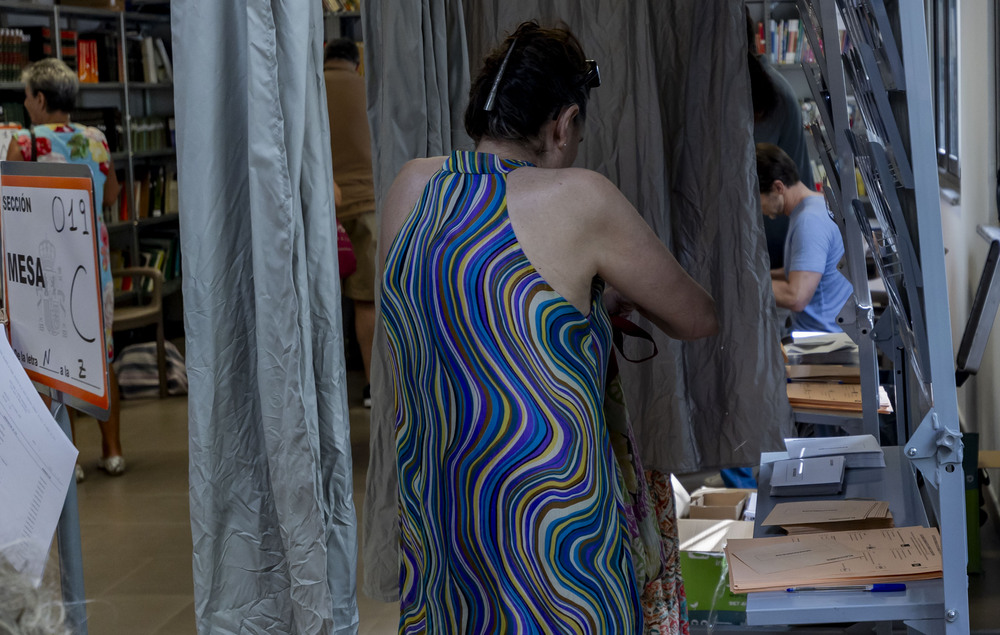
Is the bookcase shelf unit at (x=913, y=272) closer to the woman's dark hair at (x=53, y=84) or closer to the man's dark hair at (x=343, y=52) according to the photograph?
the man's dark hair at (x=343, y=52)

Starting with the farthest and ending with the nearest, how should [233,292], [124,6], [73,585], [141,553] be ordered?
[124,6]
[141,553]
[73,585]
[233,292]

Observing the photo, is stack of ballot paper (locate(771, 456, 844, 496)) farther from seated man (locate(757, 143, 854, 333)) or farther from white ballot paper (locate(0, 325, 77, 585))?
seated man (locate(757, 143, 854, 333))

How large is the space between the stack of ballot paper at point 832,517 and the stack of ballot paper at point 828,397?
1.17 meters

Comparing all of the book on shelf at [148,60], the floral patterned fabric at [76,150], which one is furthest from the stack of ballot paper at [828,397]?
the book on shelf at [148,60]

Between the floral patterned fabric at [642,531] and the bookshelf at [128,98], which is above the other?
the bookshelf at [128,98]

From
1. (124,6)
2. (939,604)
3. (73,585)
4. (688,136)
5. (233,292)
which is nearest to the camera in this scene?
(939,604)

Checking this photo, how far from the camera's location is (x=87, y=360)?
1.58m

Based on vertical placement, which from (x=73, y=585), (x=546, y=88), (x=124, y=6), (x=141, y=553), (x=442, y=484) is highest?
(x=124, y=6)

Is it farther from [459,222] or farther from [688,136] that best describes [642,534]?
[688,136]

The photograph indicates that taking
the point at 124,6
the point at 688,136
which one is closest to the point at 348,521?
the point at 688,136

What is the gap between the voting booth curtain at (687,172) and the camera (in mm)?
2152

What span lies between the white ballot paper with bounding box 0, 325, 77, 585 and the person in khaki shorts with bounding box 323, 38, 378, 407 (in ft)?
11.9

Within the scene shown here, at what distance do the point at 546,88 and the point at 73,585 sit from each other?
3.75 ft

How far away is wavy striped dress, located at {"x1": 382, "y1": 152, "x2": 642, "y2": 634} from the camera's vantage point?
1.53 meters
